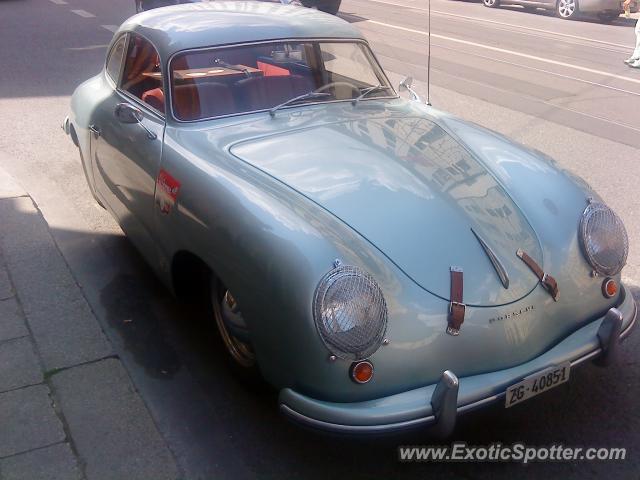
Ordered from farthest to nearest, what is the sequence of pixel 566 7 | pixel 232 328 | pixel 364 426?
1. pixel 566 7
2. pixel 232 328
3. pixel 364 426

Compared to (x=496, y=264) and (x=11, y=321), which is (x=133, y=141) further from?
(x=496, y=264)

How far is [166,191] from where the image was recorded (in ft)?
12.1

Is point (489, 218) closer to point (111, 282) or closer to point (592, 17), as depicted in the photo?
point (111, 282)

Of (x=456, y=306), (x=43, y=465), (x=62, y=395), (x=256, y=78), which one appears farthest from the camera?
(x=256, y=78)

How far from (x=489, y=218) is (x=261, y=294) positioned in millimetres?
1083

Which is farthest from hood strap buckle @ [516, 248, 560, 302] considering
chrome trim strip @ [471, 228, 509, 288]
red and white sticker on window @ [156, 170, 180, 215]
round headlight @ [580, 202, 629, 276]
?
red and white sticker on window @ [156, 170, 180, 215]

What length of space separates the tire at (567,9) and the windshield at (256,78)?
1499 centimetres

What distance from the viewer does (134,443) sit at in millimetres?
3174

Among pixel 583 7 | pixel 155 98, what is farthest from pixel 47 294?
pixel 583 7

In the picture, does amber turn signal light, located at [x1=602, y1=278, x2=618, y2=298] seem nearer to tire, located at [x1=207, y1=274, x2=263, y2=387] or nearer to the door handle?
tire, located at [x1=207, y1=274, x2=263, y2=387]

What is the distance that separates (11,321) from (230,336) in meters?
1.43

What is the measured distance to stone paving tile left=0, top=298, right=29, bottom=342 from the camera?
3.99 meters

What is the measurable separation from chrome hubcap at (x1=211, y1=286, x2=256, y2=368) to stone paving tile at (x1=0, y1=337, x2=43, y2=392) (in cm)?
91

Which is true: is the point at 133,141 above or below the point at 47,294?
above
